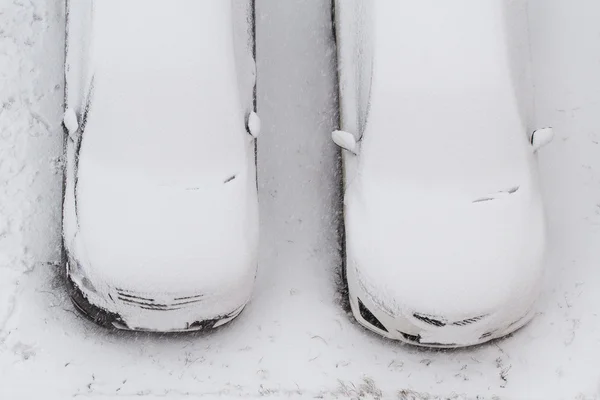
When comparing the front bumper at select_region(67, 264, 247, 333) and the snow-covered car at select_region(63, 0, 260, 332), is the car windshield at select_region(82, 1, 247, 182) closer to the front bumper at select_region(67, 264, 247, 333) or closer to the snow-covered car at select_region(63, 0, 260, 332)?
the snow-covered car at select_region(63, 0, 260, 332)

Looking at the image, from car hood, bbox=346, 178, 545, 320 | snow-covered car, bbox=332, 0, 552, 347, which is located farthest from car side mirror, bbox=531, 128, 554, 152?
car hood, bbox=346, 178, 545, 320

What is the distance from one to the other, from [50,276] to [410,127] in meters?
2.87

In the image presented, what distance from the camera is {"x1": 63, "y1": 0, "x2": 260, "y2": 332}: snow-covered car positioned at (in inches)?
179

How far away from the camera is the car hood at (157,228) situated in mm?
4672

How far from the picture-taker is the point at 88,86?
4668 millimetres

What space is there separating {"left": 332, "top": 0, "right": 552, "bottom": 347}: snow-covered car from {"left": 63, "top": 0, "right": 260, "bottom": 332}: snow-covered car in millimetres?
827

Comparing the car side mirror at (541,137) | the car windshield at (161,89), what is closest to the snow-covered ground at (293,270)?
the car side mirror at (541,137)

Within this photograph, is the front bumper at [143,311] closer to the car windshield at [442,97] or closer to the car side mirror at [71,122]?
the car side mirror at [71,122]

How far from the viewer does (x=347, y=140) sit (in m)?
4.86

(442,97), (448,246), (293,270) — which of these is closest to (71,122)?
(293,270)

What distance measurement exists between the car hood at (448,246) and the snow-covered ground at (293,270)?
76 cm

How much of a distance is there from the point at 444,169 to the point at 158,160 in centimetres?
187

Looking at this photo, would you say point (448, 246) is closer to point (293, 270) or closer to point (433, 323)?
point (433, 323)

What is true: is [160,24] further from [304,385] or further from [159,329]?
[304,385]
